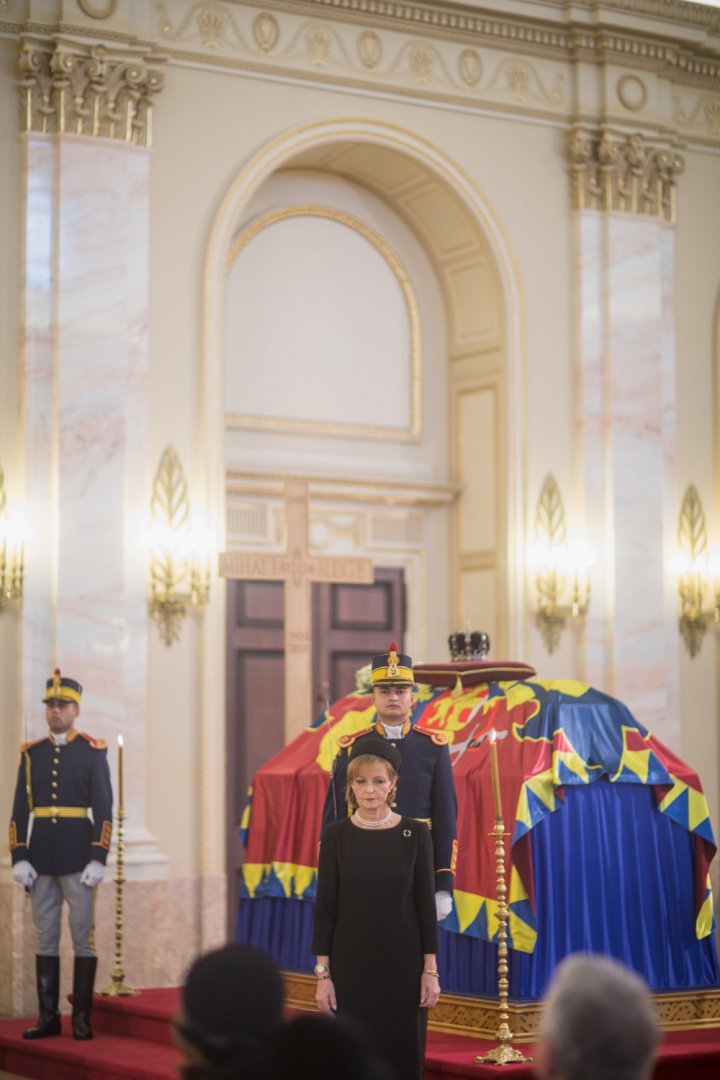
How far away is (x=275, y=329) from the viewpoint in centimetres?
1126

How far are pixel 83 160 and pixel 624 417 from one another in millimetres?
3838

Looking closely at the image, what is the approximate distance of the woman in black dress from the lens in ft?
17.6

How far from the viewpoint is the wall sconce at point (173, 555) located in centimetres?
1009

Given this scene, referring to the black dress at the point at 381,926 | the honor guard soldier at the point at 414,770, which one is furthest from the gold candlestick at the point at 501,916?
the black dress at the point at 381,926

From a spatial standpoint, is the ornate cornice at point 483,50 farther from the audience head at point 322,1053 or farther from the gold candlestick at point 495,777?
the audience head at point 322,1053

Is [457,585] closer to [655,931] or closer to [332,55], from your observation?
[332,55]

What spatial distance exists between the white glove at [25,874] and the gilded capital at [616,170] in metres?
5.76

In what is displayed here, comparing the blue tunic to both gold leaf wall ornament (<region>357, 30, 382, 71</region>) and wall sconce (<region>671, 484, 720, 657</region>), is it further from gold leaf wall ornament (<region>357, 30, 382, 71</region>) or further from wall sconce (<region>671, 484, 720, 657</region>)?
gold leaf wall ornament (<region>357, 30, 382, 71</region>)

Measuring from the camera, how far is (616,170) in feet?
38.0

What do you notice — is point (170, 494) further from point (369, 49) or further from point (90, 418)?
point (369, 49)

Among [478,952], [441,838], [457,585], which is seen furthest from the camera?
[457,585]

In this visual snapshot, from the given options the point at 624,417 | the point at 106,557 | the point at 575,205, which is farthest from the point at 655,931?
the point at 575,205

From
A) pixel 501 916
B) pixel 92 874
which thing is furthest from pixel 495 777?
pixel 92 874

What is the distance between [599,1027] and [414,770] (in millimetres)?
4148
